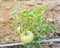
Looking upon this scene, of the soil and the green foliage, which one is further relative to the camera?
the soil

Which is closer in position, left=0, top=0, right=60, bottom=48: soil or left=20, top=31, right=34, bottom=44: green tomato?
left=20, top=31, right=34, bottom=44: green tomato

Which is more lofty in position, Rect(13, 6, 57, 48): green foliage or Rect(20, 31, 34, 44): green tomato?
Rect(13, 6, 57, 48): green foliage

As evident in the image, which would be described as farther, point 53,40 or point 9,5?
point 9,5

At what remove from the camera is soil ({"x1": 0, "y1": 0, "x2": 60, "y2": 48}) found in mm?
2734

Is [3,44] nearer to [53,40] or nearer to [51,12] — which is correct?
[53,40]

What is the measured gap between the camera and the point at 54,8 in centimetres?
323

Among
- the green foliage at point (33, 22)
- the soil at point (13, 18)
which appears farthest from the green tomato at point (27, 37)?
the soil at point (13, 18)

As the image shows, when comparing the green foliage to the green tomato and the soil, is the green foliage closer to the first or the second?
the green tomato

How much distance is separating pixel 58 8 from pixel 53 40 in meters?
0.69

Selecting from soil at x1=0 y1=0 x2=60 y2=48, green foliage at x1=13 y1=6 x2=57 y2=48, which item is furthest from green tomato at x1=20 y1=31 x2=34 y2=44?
soil at x1=0 y1=0 x2=60 y2=48

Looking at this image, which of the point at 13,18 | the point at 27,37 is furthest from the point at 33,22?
the point at 13,18

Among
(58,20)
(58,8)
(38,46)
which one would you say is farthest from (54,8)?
(38,46)

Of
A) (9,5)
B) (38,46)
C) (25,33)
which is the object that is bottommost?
(38,46)

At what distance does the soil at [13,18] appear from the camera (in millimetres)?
2734
